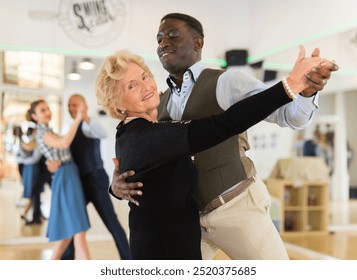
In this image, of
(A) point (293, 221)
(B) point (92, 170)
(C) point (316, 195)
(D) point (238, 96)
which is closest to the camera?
(D) point (238, 96)

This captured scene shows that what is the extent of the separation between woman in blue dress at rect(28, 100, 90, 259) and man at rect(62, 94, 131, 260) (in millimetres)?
40

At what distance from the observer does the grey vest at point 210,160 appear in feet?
3.92

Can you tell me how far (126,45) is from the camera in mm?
2115

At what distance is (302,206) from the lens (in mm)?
3465

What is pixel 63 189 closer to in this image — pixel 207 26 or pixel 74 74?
pixel 74 74

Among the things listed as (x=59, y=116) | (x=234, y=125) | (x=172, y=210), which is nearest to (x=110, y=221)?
(x=59, y=116)

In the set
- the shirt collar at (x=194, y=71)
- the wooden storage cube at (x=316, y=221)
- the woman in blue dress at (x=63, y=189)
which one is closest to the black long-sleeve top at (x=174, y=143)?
the shirt collar at (x=194, y=71)

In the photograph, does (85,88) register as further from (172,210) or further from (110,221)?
(172,210)

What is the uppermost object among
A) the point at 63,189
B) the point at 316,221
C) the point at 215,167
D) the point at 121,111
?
the point at 121,111

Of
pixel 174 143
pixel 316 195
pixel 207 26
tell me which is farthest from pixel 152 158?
pixel 316 195

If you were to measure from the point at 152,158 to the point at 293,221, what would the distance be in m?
2.51

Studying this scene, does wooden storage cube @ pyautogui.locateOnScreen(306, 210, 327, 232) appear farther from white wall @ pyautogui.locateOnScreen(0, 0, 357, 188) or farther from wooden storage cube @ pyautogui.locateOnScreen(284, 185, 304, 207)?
white wall @ pyautogui.locateOnScreen(0, 0, 357, 188)
